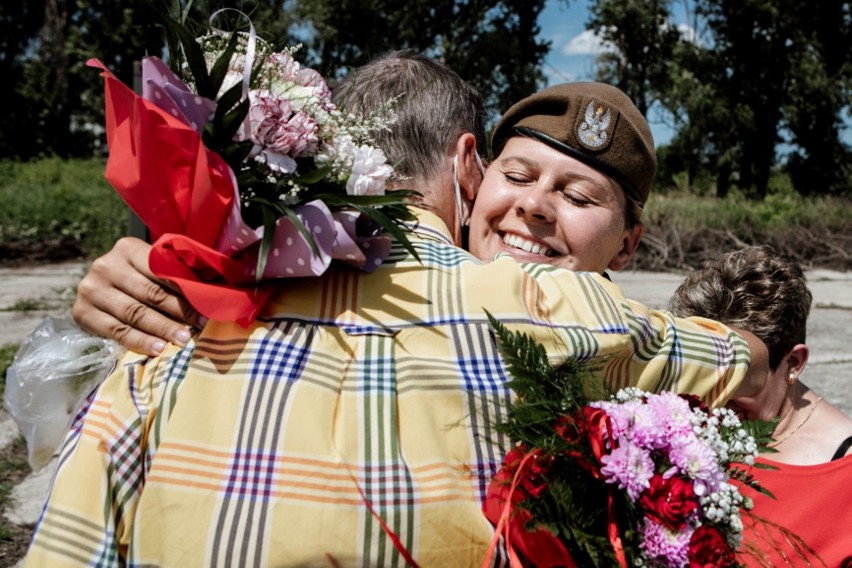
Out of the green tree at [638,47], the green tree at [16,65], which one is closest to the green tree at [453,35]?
the green tree at [638,47]

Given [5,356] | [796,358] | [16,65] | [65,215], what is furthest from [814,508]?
[16,65]

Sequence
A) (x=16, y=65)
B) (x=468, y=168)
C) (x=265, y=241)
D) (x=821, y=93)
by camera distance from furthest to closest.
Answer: (x=16, y=65) → (x=821, y=93) → (x=468, y=168) → (x=265, y=241)

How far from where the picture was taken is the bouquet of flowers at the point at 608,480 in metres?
1.50

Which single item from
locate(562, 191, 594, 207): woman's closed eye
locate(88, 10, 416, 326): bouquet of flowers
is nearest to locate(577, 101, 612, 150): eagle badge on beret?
locate(562, 191, 594, 207): woman's closed eye

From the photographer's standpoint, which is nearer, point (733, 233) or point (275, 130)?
point (275, 130)

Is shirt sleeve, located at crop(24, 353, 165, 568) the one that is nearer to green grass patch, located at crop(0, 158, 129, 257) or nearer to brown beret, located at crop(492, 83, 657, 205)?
brown beret, located at crop(492, 83, 657, 205)

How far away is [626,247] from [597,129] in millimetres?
497

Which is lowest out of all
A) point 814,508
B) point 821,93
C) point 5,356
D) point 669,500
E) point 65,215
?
point 5,356

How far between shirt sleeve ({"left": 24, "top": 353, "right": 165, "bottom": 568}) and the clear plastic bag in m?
0.29

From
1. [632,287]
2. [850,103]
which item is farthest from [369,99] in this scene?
[850,103]

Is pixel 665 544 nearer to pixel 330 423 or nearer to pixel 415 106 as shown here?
pixel 330 423

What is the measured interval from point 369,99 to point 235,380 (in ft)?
3.00

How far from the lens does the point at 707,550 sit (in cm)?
148

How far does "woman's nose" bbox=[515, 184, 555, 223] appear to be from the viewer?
2326 mm
